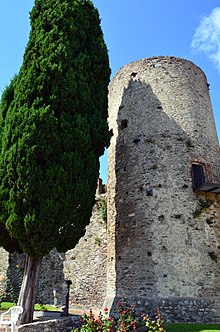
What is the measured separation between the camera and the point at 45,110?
924 centimetres

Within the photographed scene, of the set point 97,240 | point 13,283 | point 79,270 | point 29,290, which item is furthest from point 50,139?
point 13,283

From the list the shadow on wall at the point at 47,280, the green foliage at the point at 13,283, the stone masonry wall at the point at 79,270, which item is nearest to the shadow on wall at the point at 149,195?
the stone masonry wall at the point at 79,270

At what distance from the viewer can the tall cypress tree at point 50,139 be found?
865 centimetres

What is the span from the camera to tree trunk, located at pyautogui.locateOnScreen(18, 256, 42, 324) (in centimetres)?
864

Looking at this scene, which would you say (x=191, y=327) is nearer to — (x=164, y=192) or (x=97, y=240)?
(x=164, y=192)

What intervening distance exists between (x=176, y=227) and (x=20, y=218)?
5.69 m

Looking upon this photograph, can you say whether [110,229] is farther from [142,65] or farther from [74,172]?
[142,65]

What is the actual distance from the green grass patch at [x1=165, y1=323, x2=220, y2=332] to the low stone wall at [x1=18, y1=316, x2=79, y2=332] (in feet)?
9.01

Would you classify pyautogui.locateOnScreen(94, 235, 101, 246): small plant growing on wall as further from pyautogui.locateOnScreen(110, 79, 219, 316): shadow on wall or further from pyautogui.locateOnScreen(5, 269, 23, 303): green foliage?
pyautogui.locateOnScreen(5, 269, 23, 303): green foliage

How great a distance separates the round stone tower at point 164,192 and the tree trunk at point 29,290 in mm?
3729

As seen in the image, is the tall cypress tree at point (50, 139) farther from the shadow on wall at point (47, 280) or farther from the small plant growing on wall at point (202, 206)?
the shadow on wall at point (47, 280)

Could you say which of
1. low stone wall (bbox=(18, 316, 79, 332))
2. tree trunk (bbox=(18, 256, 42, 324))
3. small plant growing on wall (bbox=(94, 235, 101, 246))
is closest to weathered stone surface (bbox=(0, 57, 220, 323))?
small plant growing on wall (bbox=(94, 235, 101, 246))

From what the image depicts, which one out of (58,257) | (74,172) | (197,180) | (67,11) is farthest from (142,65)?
(58,257)

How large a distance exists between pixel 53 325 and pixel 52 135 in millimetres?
5351
